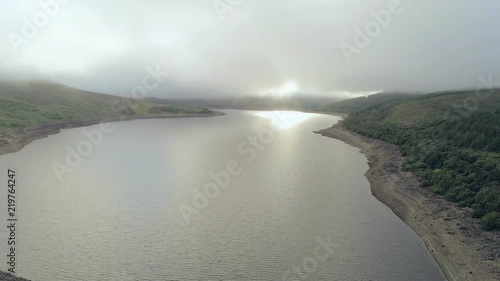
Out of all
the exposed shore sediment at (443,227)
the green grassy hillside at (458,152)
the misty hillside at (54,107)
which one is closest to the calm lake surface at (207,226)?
the exposed shore sediment at (443,227)

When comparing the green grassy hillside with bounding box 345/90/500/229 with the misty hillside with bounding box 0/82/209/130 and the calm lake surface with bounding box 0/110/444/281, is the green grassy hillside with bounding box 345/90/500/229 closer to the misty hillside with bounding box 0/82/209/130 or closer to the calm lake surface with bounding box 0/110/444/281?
the calm lake surface with bounding box 0/110/444/281

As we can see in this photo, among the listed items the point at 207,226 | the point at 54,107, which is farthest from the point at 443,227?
the point at 54,107

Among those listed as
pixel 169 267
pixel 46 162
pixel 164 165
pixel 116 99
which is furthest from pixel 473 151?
pixel 116 99

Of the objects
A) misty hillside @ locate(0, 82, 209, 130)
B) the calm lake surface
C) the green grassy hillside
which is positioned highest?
misty hillside @ locate(0, 82, 209, 130)

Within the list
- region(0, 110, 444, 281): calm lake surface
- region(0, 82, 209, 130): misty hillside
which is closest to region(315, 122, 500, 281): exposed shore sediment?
region(0, 110, 444, 281): calm lake surface

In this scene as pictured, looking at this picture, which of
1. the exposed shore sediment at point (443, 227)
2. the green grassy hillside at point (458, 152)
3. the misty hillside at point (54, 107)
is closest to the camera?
the exposed shore sediment at point (443, 227)

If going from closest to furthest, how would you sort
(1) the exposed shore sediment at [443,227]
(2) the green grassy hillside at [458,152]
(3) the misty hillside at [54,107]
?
(1) the exposed shore sediment at [443,227] < (2) the green grassy hillside at [458,152] < (3) the misty hillside at [54,107]

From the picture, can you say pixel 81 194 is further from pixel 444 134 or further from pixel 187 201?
pixel 444 134

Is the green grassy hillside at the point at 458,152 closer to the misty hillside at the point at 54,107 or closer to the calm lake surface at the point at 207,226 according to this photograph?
the calm lake surface at the point at 207,226
